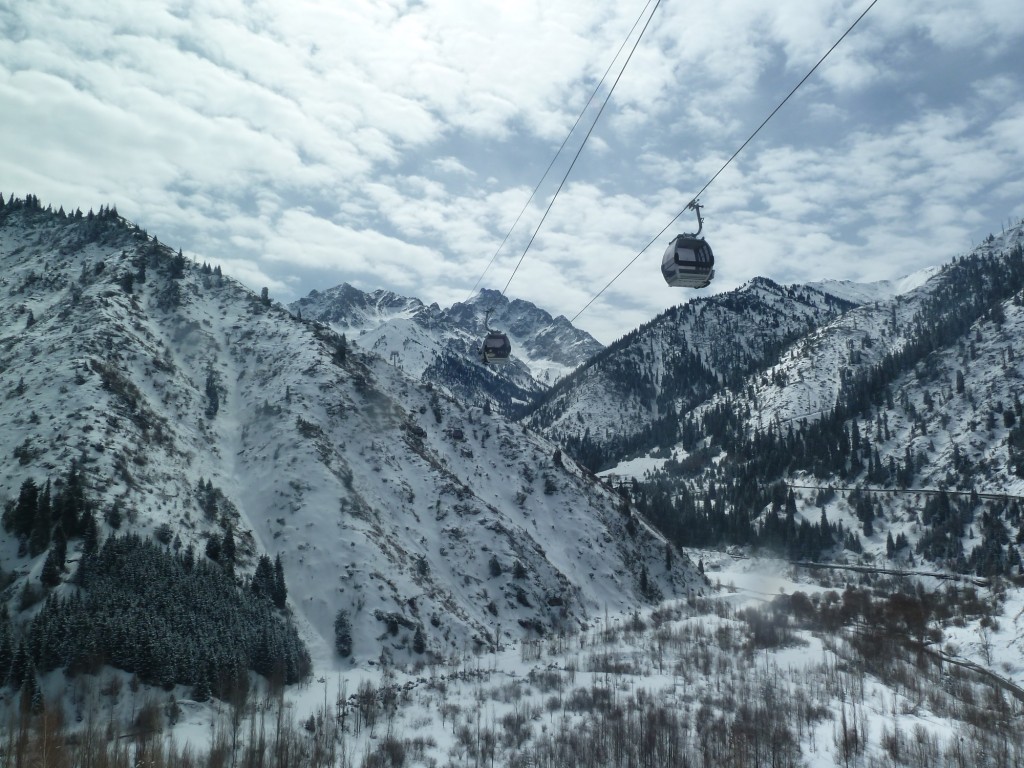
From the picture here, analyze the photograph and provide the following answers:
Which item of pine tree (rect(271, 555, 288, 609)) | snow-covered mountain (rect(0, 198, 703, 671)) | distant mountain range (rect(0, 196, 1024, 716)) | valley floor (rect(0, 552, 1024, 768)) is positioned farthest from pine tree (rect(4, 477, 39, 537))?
pine tree (rect(271, 555, 288, 609))

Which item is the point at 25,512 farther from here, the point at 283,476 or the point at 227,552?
the point at 283,476

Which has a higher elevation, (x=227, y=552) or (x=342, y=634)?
(x=227, y=552)

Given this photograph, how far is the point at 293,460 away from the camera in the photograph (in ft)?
248

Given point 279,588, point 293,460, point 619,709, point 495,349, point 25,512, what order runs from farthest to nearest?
point 293,460
point 279,588
point 495,349
point 25,512
point 619,709

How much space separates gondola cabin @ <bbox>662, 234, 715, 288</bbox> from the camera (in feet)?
109

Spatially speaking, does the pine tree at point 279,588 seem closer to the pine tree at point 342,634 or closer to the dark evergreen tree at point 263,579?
the dark evergreen tree at point 263,579

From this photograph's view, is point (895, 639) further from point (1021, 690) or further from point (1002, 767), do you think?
point (1002, 767)

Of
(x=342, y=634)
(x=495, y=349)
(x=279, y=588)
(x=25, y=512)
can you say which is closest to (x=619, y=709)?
(x=342, y=634)

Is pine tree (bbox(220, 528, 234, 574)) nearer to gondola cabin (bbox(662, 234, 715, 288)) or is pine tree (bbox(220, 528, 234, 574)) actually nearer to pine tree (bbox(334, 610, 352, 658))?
pine tree (bbox(334, 610, 352, 658))

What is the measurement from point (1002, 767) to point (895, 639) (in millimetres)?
39106

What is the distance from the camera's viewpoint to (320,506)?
7006 centimetres

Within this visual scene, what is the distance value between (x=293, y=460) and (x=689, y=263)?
186 feet

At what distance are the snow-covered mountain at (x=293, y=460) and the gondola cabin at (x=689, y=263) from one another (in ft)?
134

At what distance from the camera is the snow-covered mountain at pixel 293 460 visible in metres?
59.3
